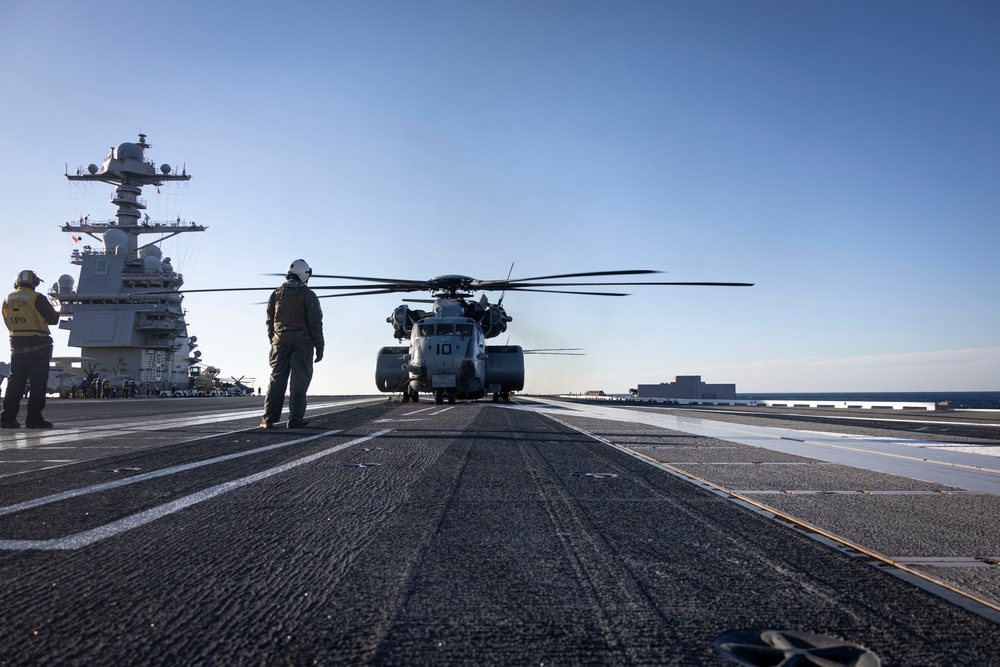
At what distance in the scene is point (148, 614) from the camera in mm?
1614

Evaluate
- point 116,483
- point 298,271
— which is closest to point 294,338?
point 298,271

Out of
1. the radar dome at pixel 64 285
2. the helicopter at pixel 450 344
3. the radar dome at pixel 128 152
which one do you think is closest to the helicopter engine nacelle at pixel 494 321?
the helicopter at pixel 450 344

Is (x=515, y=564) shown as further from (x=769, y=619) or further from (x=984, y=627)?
(x=984, y=627)

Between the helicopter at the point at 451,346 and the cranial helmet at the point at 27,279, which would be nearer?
the cranial helmet at the point at 27,279

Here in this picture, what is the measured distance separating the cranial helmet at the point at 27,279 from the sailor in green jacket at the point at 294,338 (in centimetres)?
419

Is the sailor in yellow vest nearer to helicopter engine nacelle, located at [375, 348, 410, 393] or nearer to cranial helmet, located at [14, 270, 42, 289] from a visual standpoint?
cranial helmet, located at [14, 270, 42, 289]

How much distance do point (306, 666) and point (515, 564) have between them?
1.03 m

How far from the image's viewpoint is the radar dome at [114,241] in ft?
187

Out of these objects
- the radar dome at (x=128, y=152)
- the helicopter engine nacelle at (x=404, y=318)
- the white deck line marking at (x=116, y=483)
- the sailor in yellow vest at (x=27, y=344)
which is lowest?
the white deck line marking at (x=116, y=483)

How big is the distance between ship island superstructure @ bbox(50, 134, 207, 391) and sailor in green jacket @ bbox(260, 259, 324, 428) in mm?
50224

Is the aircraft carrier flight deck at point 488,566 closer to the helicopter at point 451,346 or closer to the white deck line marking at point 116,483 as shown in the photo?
the white deck line marking at point 116,483

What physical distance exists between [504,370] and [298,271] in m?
20.7

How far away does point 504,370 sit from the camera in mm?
30234

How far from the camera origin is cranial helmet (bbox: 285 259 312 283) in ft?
33.1
